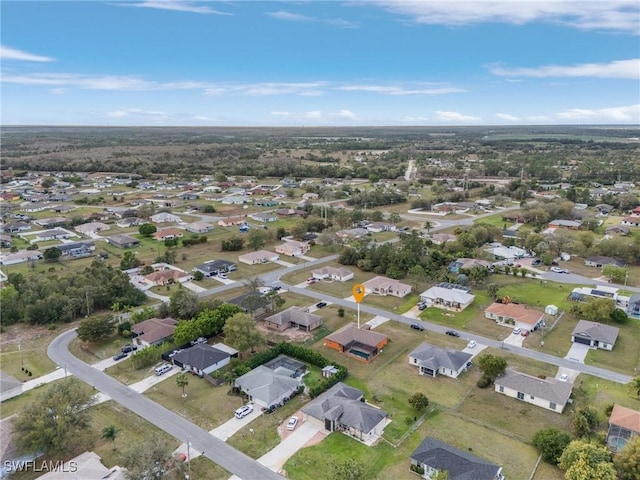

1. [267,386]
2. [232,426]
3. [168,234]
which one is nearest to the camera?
[232,426]

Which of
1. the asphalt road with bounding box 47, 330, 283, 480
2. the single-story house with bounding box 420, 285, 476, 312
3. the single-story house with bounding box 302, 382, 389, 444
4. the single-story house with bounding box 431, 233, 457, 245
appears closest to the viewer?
the asphalt road with bounding box 47, 330, 283, 480

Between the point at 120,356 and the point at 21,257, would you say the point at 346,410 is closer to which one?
the point at 120,356

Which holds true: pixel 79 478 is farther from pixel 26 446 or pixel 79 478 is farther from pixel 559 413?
pixel 559 413

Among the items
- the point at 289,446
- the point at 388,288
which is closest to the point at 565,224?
the point at 388,288

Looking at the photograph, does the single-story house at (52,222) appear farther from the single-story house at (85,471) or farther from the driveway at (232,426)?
the driveway at (232,426)

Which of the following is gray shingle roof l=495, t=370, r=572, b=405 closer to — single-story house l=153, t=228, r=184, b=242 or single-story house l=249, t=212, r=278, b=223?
single-story house l=153, t=228, r=184, b=242

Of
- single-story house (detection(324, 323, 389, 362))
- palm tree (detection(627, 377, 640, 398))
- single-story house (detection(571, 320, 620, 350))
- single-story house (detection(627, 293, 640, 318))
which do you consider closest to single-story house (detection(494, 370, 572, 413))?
palm tree (detection(627, 377, 640, 398))
